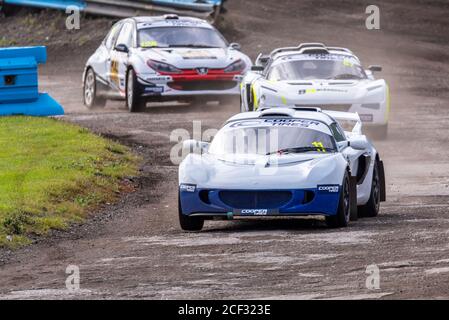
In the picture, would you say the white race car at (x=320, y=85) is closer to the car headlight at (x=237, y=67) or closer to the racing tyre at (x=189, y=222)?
the car headlight at (x=237, y=67)

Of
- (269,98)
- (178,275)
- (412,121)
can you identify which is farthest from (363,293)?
(412,121)

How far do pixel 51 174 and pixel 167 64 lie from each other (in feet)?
29.0

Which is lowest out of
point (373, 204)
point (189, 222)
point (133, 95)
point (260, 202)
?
point (133, 95)

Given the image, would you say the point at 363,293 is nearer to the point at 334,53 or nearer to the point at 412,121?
the point at 334,53

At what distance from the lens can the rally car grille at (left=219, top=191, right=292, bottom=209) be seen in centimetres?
1447

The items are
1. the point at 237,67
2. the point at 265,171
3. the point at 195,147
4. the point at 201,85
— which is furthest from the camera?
the point at 237,67

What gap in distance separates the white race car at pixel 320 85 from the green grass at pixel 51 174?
8.94 ft

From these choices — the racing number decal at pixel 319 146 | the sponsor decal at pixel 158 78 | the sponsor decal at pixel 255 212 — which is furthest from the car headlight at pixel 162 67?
the sponsor decal at pixel 255 212

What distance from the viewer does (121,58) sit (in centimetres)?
2778

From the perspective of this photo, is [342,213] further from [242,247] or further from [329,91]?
[329,91]

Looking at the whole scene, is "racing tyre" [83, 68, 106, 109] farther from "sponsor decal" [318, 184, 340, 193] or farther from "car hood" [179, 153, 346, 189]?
"sponsor decal" [318, 184, 340, 193]

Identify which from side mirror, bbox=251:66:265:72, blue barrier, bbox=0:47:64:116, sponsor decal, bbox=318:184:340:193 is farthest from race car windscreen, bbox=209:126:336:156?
side mirror, bbox=251:66:265:72

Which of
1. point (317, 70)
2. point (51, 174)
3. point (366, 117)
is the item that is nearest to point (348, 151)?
point (51, 174)

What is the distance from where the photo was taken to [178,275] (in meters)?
11.9
